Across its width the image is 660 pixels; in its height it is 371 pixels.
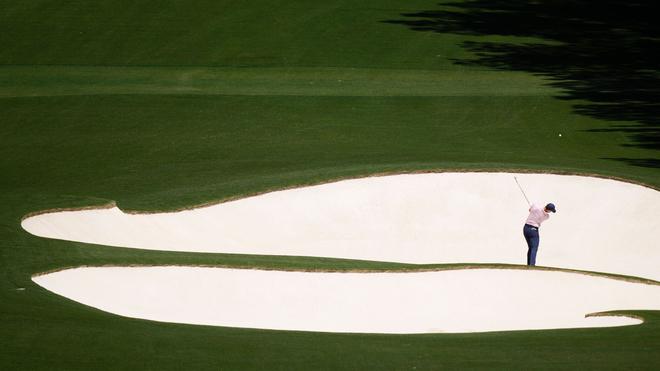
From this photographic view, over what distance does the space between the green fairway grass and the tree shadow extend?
57 centimetres

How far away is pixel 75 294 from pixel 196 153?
11429 mm

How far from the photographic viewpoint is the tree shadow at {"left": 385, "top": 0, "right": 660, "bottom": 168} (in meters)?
31.4

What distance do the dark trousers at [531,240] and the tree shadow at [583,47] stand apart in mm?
9170

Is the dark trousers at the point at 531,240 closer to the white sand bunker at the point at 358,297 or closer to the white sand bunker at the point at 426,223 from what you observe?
the white sand bunker at the point at 426,223

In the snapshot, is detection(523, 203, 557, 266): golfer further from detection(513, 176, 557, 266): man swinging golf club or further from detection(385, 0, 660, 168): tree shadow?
detection(385, 0, 660, 168): tree shadow

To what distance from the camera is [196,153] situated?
88.1 ft

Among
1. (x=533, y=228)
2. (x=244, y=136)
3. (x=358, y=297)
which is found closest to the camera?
(x=358, y=297)

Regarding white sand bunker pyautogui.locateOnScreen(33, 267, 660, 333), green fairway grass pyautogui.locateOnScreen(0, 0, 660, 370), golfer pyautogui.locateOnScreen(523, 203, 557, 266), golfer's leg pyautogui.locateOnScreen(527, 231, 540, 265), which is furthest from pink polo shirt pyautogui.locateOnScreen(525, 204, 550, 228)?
green fairway grass pyautogui.locateOnScreen(0, 0, 660, 370)

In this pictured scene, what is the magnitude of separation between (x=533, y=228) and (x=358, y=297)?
4808 millimetres

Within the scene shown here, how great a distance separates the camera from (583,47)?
1495 inches

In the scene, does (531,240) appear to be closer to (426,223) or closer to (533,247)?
(533,247)

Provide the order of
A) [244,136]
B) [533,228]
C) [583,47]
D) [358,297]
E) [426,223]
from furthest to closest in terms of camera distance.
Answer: [583,47] → [244,136] → [426,223] → [533,228] → [358,297]

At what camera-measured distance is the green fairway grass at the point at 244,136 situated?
12.5 metres

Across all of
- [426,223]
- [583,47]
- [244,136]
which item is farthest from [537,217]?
[583,47]
